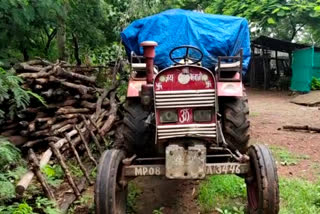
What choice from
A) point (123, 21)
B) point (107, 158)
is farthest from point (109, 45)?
point (107, 158)

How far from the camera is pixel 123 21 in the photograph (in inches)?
506

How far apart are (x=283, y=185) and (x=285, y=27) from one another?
2025 cm

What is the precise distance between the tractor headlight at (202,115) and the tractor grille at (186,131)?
8 centimetres

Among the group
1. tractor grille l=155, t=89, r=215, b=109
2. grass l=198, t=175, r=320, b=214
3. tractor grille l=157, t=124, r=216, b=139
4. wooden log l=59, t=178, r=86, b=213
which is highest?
tractor grille l=155, t=89, r=215, b=109

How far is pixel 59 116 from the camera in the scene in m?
6.92

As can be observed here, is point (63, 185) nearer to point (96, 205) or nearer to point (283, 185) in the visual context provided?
point (96, 205)

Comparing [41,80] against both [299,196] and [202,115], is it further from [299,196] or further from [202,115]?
[299,196]

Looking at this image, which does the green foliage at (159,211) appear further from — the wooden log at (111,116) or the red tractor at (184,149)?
the wooden log at (111,116)

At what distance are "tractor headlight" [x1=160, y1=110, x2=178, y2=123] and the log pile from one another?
2.67 m

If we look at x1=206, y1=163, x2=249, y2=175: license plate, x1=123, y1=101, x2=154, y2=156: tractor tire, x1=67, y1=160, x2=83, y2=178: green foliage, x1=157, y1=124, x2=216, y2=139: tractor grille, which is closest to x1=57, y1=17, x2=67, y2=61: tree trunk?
x1=67, y1=160, x2=83, y2=178: green foliage

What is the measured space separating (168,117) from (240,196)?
1.77 metres

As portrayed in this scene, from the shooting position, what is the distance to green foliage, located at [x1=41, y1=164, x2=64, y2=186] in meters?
4.98

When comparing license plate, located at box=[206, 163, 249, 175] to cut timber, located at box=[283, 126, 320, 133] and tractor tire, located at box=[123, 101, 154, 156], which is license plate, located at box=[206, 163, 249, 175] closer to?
tractor tire, located at box=[123, 101, 154, 156]

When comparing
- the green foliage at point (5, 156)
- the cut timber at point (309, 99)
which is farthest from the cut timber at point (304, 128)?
the green foliage at point (5, 156)
